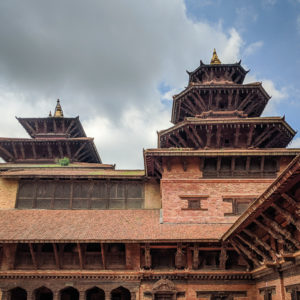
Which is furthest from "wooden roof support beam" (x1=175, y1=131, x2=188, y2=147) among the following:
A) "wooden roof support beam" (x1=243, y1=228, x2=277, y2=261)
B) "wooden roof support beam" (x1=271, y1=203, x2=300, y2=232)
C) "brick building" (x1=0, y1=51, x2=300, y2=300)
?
"wooden roof support beam" (x1=271, y1=203, x2=300, y2=232)

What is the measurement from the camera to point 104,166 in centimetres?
2873

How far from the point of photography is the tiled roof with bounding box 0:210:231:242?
16.7m

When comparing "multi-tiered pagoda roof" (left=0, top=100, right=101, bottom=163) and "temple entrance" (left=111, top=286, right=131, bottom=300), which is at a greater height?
"multi-tiered pagoda roof" (left=0, top=100, right=101, bottom=163)

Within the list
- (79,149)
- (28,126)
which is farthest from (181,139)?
(28,126)

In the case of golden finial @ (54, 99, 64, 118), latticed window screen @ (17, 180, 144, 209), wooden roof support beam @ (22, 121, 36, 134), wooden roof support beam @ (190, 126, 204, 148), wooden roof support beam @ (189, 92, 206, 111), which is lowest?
latticed window screen @ (17, 180, 144, 209)

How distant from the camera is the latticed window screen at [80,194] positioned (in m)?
21.2

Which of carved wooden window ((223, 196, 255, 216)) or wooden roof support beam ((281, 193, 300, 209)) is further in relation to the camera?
carved wooden window ((223, 196, 255, 216))

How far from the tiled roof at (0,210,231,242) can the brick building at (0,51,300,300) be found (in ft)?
0.17

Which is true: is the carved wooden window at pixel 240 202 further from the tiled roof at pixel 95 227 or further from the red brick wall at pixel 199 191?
the tiled roof at pixel 95 227

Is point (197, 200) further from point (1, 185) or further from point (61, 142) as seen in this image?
point (61, 142)

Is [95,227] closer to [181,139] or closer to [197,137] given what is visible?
[181,139]

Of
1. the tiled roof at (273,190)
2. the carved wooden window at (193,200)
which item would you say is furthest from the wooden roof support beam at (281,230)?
the carved wooden window at (193,200)

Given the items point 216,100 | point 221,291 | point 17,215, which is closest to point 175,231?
point 221,291

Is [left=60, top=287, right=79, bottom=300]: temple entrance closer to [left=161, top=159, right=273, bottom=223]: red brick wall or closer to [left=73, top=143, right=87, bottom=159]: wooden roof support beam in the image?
[left=161, top=159, right=273, bottom=223]: red brick wall
